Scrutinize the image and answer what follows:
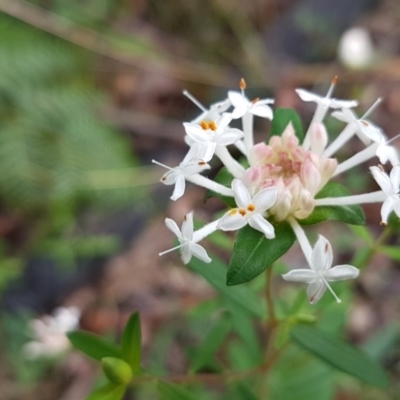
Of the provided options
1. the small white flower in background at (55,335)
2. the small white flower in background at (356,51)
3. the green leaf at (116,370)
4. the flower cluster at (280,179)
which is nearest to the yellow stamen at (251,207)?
the flower cluster at (280,179)

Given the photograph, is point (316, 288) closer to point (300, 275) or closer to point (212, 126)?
point (300, 275)

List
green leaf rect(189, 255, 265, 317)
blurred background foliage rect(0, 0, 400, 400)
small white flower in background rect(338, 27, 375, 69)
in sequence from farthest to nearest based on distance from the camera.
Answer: small white flower in background rect(338, 27, 375, 69) < blurred background foliage rect(0, 0, 400, 400) < green leaf rect(189, 255, 265, 317)

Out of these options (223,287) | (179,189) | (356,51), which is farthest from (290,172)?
(356,51)

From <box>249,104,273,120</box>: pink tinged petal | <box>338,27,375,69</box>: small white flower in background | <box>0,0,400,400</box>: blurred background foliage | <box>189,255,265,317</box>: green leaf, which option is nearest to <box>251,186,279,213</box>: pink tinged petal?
<box>249,104,273,120</box>: pink tinged petal

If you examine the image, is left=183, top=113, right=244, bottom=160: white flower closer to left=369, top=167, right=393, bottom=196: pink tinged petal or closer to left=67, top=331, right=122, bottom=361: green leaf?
left=369, top=167, right=393, bottom=196: pink tinged petal

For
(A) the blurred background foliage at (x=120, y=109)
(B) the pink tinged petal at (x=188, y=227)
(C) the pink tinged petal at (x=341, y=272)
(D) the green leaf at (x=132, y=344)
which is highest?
(A) the blurred background foliage at (x=120, y=109)

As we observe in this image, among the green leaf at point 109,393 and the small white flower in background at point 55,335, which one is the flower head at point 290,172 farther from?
the small white flower in background at point 55,335

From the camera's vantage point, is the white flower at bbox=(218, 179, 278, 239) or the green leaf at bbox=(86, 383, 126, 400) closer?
the white flower at bbox=(218, 179, 278, 239)
